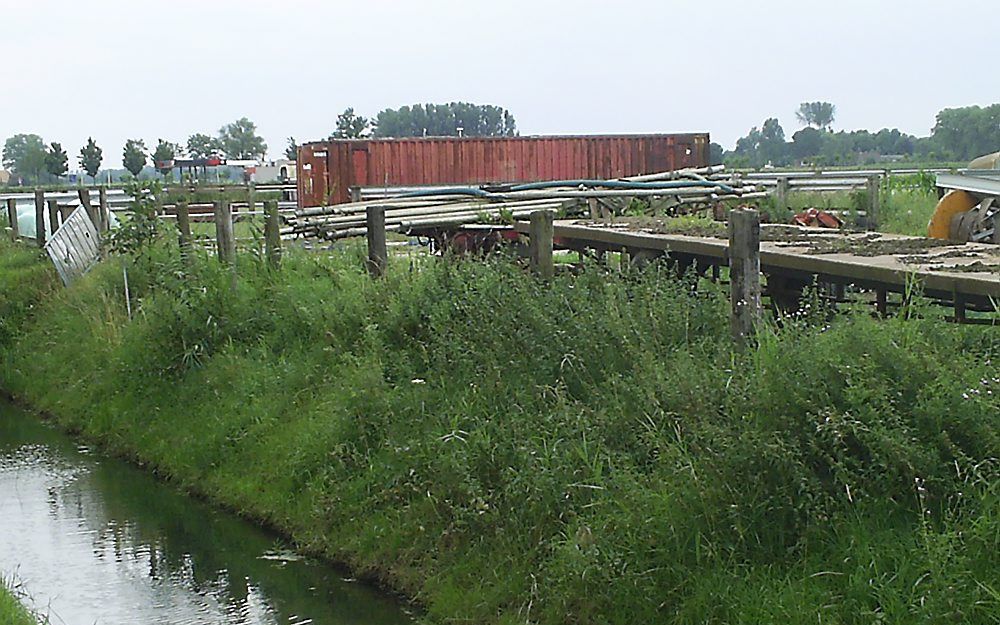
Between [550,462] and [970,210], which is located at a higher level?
[970,210]

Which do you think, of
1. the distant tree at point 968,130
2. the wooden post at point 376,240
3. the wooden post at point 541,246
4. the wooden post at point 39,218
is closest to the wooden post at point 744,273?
the wooden post at point 541,246

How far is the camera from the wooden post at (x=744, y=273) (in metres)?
7.76

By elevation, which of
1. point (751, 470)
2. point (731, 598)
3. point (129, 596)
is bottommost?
point (129, 596)

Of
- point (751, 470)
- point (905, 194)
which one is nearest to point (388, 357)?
point (751, 470)

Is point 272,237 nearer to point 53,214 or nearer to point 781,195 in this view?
point 781,195

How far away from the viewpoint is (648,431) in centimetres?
730

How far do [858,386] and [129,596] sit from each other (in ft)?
17.8

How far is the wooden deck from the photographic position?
794cm

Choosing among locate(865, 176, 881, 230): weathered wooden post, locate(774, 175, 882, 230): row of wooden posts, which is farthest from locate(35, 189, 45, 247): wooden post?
locate(865, 176, 881, 230): weathered wooden post

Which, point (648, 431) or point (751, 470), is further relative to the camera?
point (648, 431)

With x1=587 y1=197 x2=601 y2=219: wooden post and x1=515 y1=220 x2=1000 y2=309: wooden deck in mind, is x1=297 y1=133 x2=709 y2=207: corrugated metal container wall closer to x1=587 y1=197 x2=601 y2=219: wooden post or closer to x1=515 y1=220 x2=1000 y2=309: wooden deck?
x1=587 y1=197 x2=601 y2=219: wooden post

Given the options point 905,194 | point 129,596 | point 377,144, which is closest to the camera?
point 129,596

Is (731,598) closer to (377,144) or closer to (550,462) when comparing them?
(550,462)

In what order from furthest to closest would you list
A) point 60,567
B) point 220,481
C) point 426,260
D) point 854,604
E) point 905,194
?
point 905,194
point 426,260
point 220,481
point 60,567
point 854,604
